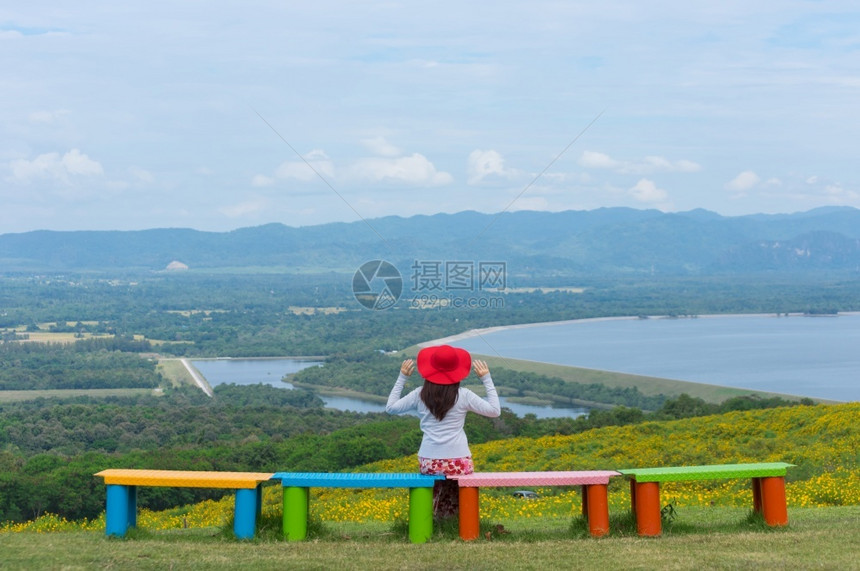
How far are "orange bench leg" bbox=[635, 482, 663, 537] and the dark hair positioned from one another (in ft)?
5.00

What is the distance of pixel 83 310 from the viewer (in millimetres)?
142375

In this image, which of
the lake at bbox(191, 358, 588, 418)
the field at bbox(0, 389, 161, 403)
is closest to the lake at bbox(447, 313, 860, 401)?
the lake at bbox(191, 358, 588, 418)

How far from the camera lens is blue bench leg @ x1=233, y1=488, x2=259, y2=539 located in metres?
7.15

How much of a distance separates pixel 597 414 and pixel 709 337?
2886 inches

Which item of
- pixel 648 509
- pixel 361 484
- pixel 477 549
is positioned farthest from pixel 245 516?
pixel 648 509

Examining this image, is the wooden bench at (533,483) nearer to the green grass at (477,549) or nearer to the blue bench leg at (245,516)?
the green grass at (477,549)

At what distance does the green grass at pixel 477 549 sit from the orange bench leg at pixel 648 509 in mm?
92

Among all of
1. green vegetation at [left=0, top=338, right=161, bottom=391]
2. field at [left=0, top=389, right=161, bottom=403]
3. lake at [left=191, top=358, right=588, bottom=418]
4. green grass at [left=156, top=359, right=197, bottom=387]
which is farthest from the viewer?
green vegetation at [left=0, top=338, right=161, bottom=391]

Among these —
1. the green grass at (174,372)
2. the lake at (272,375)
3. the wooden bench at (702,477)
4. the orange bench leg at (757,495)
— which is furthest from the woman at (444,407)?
the green grass at (174,372)

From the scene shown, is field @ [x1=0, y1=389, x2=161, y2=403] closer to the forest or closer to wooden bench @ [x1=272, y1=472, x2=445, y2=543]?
the forest

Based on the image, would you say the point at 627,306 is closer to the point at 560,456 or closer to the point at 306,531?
the point at 560,456

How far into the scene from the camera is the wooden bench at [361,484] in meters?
7.02

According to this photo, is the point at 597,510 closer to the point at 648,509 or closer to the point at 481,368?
the point at 648,509

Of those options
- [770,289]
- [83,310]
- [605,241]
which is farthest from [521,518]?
[605,241]
